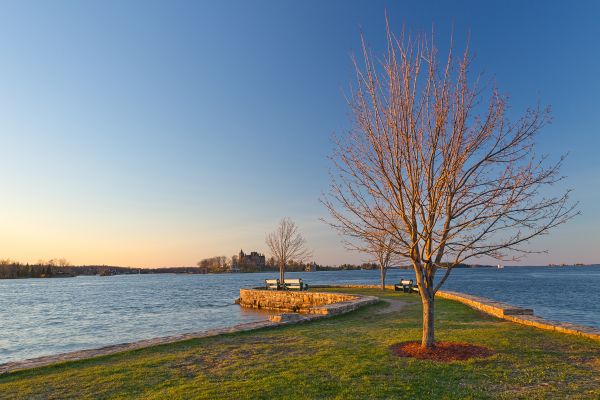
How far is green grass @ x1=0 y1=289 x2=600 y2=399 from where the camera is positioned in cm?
627

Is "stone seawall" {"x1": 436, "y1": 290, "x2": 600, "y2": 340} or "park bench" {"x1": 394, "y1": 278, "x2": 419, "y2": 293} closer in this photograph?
"stone seawall" {"x1": 436, "y1": 290, "x2": 600, "y2": 340}

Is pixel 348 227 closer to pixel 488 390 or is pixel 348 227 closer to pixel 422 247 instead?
pixel 422 247

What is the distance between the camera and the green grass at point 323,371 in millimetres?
6266

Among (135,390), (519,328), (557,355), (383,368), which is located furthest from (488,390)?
(519,328)

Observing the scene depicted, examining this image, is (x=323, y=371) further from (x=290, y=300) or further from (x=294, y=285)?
(x=294, y=285)

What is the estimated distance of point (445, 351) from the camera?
349 inches

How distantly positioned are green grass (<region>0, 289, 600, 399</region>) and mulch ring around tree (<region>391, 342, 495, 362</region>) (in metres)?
0.29

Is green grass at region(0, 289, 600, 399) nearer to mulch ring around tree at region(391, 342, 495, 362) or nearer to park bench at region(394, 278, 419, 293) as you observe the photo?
mulch ring around tree at region(391, 342, 495, 362)

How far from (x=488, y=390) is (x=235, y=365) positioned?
474cm

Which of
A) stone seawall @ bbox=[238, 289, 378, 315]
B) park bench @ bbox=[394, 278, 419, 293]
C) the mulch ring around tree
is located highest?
park bench @ bbox=[394, 278, 419, 293]

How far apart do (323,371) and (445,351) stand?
3160 mm

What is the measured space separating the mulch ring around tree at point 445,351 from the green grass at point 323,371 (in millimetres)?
295

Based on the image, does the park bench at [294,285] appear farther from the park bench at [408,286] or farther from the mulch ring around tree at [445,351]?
the mulch ring around tree at [445,351]

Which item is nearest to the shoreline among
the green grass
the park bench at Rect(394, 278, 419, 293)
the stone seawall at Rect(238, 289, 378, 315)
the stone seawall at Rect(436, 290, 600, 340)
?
the stone seawall at Rect(436, 290, 600, 340)
